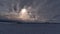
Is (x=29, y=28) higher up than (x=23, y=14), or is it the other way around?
(x=23, y=14)

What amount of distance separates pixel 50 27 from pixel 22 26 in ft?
1.33

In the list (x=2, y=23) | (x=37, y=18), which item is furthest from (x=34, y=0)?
(x=2, y=23)

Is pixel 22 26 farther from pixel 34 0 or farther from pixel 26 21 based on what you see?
pixel 34 0

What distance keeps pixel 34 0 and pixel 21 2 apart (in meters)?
0.19

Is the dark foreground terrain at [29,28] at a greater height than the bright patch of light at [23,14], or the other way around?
Result: the bright patch of light at [23,14]

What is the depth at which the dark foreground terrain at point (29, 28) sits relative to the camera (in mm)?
1968

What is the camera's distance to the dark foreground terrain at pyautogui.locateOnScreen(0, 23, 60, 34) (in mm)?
1968

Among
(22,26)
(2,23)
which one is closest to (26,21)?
(22,26)

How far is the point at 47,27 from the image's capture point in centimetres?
198

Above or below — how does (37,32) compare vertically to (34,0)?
below

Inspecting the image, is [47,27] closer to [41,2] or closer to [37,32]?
[37,32]

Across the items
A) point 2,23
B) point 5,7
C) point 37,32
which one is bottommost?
point 37,32

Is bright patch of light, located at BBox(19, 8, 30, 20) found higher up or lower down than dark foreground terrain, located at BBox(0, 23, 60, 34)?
higher up

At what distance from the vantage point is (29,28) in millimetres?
1986
